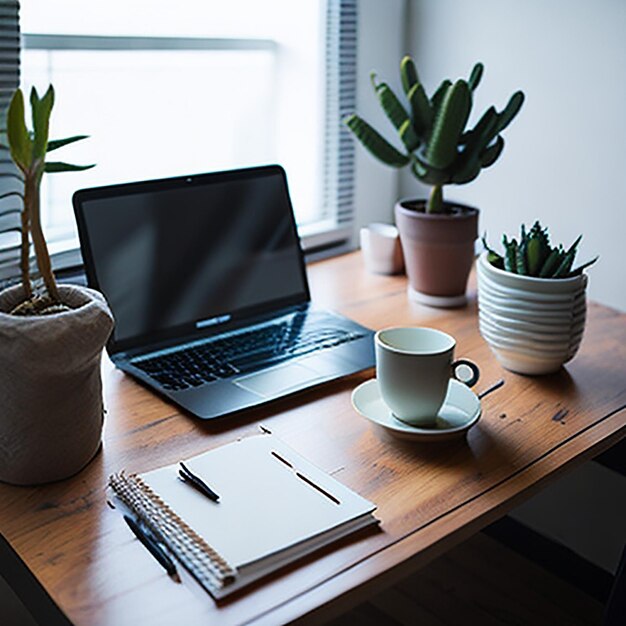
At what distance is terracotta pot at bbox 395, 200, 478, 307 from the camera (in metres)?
1.55

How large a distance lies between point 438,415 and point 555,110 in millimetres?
839

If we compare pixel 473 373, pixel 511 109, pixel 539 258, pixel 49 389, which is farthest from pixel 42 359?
pixel 511 109

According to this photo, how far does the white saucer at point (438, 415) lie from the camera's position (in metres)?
1.09

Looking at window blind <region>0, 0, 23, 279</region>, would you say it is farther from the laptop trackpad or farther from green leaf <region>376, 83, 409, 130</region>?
green leaf <region>376, 83, 409, 130</region>

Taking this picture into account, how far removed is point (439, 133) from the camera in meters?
1.47

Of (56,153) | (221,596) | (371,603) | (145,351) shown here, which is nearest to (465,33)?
(56,153)

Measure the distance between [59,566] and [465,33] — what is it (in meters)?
1.42

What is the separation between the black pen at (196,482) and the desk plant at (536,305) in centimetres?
55

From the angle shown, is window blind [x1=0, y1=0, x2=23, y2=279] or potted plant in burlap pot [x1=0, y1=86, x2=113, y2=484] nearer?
potted plant in burlap pot [x1=0, y1=86, x2=113, y2=484]

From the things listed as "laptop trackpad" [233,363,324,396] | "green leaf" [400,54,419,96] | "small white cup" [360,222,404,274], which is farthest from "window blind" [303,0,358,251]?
"laptop trackpad" [233,363,324,396]

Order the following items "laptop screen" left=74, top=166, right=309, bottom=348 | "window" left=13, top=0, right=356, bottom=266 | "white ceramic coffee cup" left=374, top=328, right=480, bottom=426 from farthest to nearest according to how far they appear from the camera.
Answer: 1. "window" left=13, top=0, right=356, bottom=266
2. "laptop screen" left=74, top=166, right=309, bottom=348
3. "white ceramic coffee cup" left=374, top=328, right=480, bottom=426

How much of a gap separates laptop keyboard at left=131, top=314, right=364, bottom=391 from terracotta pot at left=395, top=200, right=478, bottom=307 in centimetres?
24

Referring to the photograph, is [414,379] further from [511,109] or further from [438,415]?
[511,109]

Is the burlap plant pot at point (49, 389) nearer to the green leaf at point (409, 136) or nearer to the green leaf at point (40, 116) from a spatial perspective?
the green leaf at point (40, 116)
